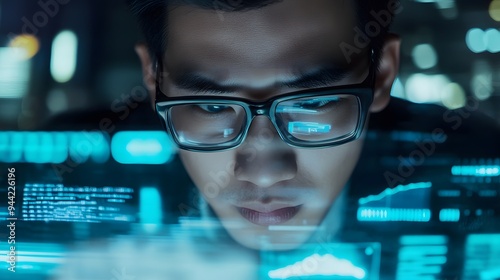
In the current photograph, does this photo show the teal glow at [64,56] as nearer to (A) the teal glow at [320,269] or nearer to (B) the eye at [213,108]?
(B) the eye at [213,108]

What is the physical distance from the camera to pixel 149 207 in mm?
1247

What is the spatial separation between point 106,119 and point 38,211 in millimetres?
262

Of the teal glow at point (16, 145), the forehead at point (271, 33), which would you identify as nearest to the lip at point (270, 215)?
the forehead at point (271, 33)

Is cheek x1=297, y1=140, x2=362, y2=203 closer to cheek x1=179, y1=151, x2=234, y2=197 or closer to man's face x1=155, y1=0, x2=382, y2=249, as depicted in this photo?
man's face x1=155, y1=0, x2=382, y2=249

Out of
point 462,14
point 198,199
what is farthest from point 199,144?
point 462,14

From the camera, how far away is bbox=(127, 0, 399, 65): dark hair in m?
1.16

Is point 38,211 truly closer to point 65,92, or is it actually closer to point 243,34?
point 65,92

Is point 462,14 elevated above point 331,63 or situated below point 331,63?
above

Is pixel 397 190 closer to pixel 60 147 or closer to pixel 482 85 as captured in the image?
pixel 482 85

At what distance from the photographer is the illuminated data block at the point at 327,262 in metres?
1.23

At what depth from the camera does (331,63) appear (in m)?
1.17

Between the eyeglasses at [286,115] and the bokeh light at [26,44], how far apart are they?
332 mm

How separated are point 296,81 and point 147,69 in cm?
33

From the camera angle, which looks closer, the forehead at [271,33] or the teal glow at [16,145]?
the forehead at [271,33]
